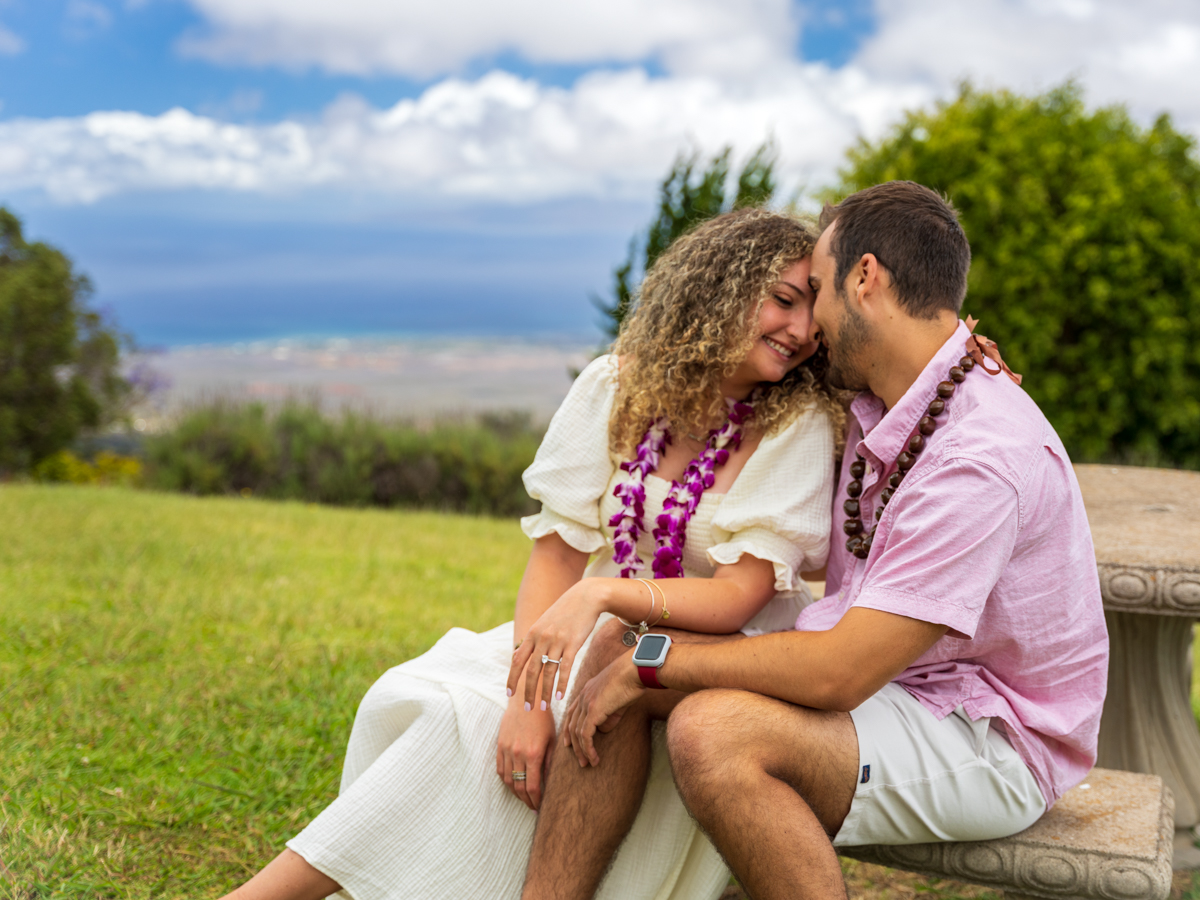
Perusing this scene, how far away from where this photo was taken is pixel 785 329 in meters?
2.51

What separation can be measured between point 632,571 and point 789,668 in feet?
2.58

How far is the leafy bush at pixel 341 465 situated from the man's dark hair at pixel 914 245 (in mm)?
7397

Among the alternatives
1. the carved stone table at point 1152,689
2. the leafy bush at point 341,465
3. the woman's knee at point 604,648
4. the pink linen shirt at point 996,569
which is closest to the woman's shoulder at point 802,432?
the pink linen shirt at point 996,569

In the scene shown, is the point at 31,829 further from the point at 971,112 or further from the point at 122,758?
the point at 971,112

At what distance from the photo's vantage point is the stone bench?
1887 mm

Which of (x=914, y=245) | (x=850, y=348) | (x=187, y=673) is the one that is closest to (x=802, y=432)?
(x=850, y=348)

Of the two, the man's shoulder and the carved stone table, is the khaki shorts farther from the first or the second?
the carved stone table

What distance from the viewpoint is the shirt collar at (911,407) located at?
2061mm

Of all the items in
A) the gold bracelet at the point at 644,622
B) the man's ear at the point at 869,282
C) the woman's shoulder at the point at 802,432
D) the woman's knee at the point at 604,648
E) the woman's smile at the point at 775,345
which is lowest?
the woman's knee at the point at 604,648

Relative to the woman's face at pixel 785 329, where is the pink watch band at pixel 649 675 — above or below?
below

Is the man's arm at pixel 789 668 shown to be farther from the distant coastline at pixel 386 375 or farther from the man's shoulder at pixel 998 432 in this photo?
the distant coastline at pixel 386 375

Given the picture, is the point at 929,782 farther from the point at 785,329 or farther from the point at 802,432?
the point at 785,329

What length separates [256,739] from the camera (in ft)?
11.3

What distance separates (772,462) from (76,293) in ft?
31.7
